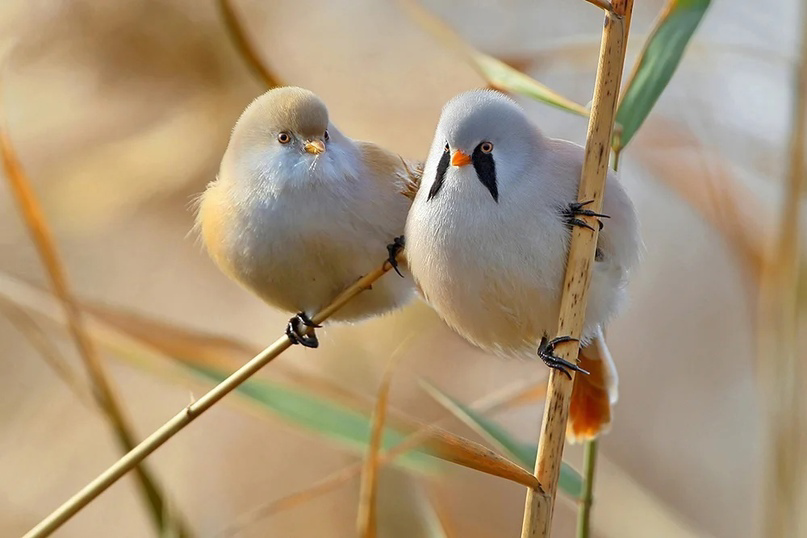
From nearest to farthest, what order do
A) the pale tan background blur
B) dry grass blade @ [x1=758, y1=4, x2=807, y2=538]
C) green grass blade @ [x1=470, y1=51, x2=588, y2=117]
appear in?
green grass blade @ [x1=470, y1=51, x2=588, y2=117], dry grass blade @ [x1=758, y1=4, x2=807, y2=538], the pale tan background blur

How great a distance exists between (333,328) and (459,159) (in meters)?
1.17

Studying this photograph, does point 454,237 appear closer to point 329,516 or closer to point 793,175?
point 793,175

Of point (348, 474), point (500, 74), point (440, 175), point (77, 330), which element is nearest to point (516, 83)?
point (500, 74)

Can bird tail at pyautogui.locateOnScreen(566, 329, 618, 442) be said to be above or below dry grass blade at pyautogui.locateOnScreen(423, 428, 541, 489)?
above

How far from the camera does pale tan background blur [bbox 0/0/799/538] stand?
7.82 ft

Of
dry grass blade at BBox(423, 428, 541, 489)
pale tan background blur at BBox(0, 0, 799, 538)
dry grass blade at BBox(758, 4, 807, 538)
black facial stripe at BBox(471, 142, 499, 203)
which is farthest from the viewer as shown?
pale tan background blur at BBox(0, 0, 799, 538)

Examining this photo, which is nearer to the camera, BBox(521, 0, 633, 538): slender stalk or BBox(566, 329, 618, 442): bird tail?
BBox(521, 0, 633, 538): slender stalk

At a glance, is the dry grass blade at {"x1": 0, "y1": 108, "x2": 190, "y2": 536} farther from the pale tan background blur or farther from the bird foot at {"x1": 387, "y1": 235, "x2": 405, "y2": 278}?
the pale tan background blur

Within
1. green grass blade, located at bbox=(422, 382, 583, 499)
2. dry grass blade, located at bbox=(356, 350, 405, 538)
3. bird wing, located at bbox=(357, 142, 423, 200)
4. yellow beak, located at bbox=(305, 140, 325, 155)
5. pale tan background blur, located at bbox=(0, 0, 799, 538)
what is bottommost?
dry grass blade, located at bbox=(356, 350, 405, 538)

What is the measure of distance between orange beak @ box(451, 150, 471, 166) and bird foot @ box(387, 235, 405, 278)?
0.29 m

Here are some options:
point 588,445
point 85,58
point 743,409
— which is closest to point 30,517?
point 85,58

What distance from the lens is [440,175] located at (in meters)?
1.23

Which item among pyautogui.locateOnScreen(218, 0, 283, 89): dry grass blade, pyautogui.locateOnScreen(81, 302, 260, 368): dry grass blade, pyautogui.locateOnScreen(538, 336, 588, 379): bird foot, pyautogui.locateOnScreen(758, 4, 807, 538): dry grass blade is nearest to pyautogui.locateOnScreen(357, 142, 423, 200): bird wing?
pyautogui.locateOnScreen(218, 0, 283, 89): dry grass blade

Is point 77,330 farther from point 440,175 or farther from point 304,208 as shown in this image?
point 440,175
